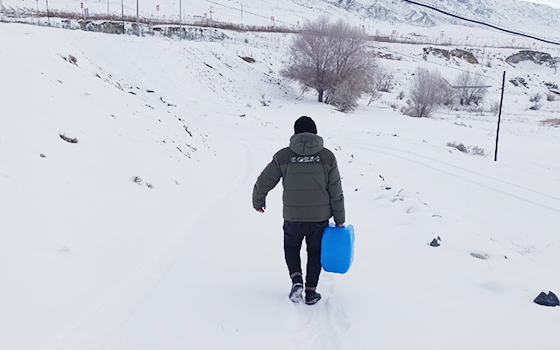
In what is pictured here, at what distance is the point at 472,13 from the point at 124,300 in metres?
186

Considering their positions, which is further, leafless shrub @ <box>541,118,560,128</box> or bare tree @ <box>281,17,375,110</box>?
bare tree @ <box>281,17,375,110</box>

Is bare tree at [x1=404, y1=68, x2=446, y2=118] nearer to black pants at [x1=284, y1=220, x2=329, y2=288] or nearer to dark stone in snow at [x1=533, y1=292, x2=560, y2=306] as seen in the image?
dark stone in snow at [x1=533, y1=292, x2=560, y2=306]

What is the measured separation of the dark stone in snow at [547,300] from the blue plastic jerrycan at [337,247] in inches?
77.9

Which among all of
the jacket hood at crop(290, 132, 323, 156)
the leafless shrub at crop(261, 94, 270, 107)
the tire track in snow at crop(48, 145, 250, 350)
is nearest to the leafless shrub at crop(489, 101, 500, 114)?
the leafless shrub at crop(261, 94, 270, 107)

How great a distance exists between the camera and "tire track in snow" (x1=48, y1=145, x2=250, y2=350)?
11.9 feet

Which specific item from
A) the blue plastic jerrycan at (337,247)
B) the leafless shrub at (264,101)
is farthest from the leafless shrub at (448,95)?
the blue plastic jerrycan at (337,247)

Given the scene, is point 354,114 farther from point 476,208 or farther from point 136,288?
point 136,288

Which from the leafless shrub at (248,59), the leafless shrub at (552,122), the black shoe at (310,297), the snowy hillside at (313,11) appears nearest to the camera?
the black shoe at (310,297)

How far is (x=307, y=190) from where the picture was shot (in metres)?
4.10

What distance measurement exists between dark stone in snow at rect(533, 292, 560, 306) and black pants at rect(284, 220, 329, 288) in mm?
2241

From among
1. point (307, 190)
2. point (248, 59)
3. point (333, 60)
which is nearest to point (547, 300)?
point (307, 190)

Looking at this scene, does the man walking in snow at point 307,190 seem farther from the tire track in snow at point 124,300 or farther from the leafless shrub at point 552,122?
the leafless shrub at point 552,122

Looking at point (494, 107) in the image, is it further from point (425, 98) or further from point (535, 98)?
point (425, 98)

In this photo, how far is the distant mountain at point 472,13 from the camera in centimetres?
14025
